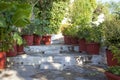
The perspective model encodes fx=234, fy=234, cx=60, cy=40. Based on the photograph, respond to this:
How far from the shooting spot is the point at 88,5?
37.2 ft

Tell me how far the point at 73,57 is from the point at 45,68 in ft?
3.84

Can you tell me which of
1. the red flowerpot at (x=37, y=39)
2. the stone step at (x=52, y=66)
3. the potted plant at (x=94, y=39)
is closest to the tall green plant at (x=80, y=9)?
the red flowerpot at (x=37, y=39)

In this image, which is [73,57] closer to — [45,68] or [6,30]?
[45,68]

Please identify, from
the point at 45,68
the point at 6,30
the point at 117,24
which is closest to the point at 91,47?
the point at 117,24

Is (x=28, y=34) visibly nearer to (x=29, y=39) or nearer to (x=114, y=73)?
(x=29, y=39)

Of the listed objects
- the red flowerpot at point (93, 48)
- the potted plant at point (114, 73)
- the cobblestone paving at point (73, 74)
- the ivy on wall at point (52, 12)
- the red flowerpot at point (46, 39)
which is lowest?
the cobblestone paving at point (73, 74)

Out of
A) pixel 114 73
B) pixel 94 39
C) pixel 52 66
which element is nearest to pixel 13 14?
pixel 114 73

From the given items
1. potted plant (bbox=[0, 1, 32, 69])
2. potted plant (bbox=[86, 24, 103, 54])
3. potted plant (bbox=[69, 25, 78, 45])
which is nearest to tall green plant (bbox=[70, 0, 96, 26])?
potted plant (bbox=[69, 25, 78, 45])

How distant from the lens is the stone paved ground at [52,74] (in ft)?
17.8

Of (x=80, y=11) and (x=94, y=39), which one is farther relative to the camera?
(x=80, y=11)

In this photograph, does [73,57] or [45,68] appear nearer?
[45,68]

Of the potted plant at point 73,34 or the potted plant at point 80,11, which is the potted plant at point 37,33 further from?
the potted plant at point 80,11

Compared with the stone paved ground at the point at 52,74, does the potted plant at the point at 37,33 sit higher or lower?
higher

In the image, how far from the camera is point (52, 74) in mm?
5723
